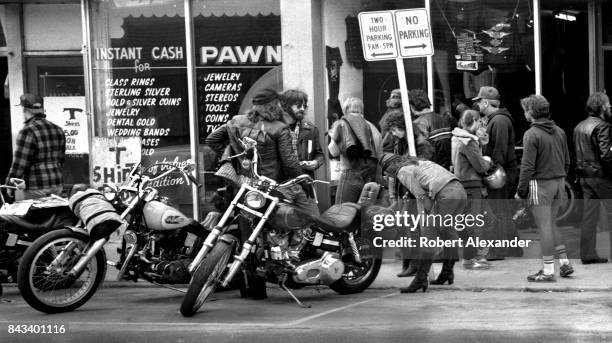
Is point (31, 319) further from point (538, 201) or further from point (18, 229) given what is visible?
point (538, 201)

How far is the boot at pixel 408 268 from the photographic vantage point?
433 inches

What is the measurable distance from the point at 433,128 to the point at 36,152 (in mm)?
4214

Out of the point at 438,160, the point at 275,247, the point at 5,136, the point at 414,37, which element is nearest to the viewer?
the point at 275,247

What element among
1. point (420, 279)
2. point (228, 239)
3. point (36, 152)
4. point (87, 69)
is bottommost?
point (420, 279)

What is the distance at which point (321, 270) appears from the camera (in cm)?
955

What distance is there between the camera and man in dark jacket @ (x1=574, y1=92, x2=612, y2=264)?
11.0 m

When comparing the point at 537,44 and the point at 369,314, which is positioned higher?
the point at 537,44

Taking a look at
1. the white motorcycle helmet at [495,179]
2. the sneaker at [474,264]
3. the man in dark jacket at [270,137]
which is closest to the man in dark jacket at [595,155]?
the white motorcycle helmet at [495,179]

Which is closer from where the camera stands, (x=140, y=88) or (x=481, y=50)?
(x=481, y=50)

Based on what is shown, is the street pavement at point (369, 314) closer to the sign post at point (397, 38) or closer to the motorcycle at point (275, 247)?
the motorcycle at point (275, 247)

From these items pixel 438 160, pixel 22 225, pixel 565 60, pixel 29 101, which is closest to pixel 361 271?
pixel 438 160

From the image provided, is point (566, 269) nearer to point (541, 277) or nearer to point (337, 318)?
point (541, 277)

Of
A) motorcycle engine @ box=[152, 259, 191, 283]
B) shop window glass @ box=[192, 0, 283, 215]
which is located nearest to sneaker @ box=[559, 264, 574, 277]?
motorcycle engine @ box=[152, 259, 191, 283]

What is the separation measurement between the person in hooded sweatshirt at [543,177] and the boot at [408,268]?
1.16 meters
